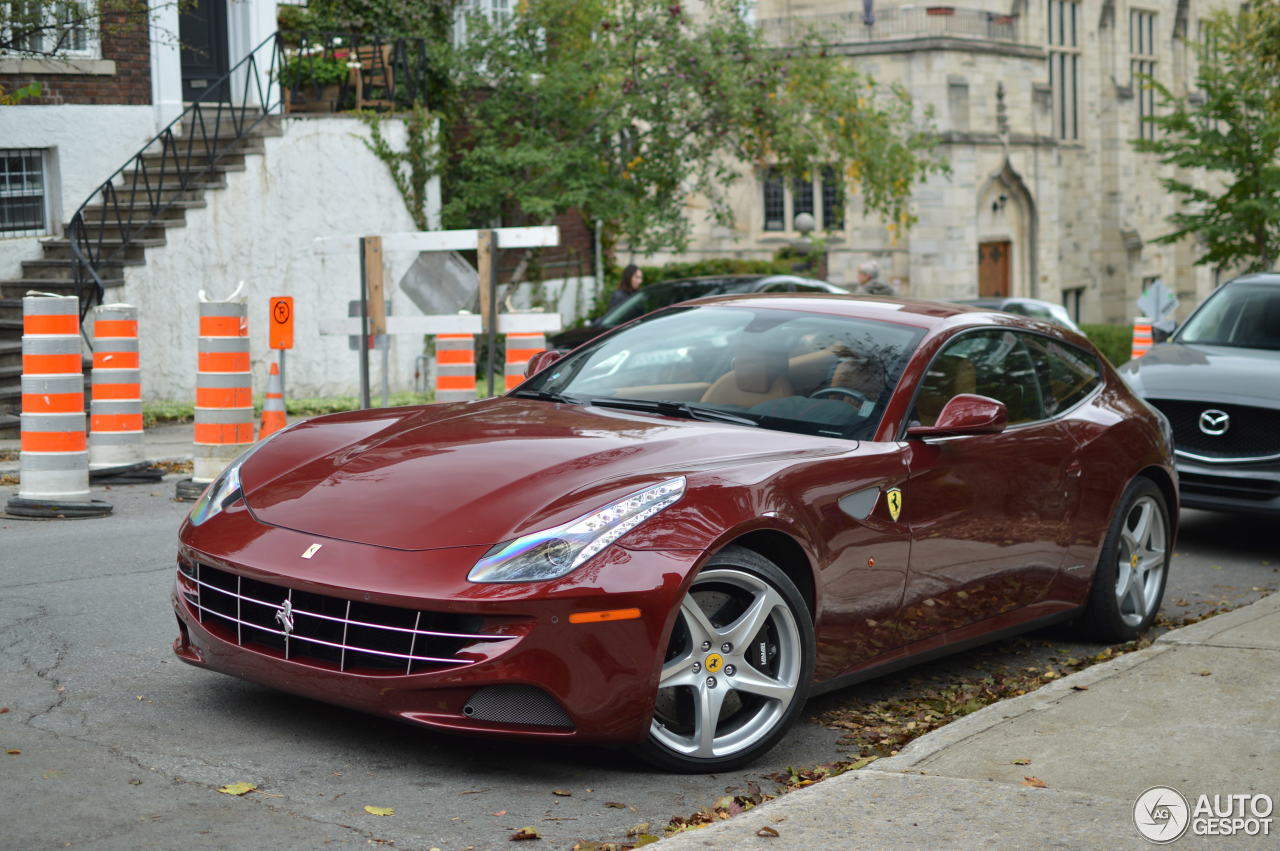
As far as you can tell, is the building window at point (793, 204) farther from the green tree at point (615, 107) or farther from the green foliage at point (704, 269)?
the green tree at point (615, 107)

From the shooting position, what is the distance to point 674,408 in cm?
618

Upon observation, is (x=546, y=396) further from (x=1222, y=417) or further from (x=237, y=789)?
(x=1222, y=417)

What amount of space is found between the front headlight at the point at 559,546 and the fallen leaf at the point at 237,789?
2.96ft

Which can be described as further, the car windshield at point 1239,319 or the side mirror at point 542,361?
the car windshield at point 1239,319

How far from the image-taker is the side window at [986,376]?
631 cm

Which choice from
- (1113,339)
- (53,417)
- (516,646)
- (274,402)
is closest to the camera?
(516,646)

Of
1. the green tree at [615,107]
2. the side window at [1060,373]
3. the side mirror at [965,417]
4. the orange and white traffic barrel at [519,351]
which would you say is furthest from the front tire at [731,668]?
the green tree at [615,107]

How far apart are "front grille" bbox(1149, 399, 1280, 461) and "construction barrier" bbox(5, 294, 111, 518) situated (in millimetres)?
6852

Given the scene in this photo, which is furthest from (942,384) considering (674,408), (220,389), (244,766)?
(220,389)

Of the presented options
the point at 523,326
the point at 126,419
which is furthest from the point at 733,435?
the point at 126,419

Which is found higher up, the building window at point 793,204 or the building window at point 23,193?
the building window at point 793,204

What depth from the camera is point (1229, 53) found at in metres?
28.9

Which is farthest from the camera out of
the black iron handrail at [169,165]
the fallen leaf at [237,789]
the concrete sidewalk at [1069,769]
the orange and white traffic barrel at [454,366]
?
the black iron handrail at [169,165]

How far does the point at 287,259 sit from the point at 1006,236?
113 feet
